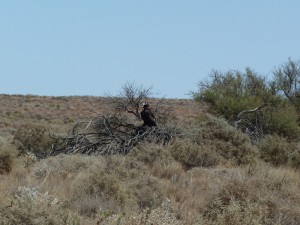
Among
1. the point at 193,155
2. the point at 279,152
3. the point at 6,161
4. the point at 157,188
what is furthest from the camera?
the point at 279,152

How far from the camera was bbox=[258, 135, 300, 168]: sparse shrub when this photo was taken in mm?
17016

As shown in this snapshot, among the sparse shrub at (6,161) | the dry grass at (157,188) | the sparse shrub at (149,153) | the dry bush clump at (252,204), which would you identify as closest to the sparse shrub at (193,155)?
the dry grass at (157,188)

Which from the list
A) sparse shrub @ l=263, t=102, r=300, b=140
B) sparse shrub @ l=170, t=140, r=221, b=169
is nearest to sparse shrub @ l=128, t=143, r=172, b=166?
sparse shrub @ l=170, t=140, r=221, b=169

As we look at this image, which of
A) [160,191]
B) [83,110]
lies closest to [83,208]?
[160,191]

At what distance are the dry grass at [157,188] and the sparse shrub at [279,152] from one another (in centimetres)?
53

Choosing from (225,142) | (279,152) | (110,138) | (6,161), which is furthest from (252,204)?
(110,138)

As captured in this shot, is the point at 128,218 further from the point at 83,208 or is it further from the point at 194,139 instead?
the point at 194,139

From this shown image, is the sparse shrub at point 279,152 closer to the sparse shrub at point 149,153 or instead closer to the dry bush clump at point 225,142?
the dry bush clump at point 225,142

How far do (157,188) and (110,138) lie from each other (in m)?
8.00

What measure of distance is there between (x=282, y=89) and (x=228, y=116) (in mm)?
5225

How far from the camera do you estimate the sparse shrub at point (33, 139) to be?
20.6 metres

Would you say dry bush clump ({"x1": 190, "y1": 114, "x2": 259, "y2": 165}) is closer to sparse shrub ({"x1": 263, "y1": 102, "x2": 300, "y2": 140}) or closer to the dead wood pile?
the dead wood pile

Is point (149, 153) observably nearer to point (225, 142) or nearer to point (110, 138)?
point (225, 142)

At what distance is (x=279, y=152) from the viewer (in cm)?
1766
